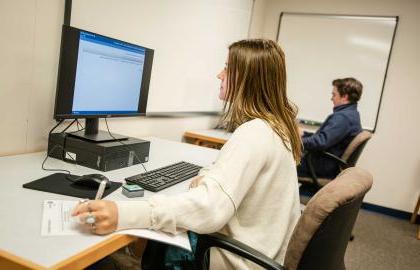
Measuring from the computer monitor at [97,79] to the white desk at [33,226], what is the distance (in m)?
0.21

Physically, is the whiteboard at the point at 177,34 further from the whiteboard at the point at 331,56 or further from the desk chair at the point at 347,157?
the desk chair at the point at 347,157

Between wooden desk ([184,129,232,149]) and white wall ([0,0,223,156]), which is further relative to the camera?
wooden desk ([184,129,232,149])

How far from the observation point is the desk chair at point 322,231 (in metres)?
0.83

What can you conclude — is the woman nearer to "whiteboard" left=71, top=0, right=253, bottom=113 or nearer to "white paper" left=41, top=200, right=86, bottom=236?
"white paper" left=41, top=200, right=86, bottom=236

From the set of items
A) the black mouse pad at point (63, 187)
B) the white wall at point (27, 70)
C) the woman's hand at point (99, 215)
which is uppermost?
the white wall at point (27, 70)

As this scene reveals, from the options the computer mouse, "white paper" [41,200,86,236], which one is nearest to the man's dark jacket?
the computer mouse

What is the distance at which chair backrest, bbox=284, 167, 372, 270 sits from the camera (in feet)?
2.71

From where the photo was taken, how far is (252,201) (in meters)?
0.99

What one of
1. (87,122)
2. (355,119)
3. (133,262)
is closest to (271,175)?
(87,122)

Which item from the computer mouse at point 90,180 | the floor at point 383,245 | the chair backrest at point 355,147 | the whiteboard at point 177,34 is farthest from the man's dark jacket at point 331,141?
the computer mouse at point 90,180

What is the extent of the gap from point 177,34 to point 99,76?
114cm

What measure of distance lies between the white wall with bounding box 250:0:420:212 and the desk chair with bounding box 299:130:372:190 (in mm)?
1171

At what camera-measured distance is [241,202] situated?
1.00 m

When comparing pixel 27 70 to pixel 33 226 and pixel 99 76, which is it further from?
pixel 33 226
